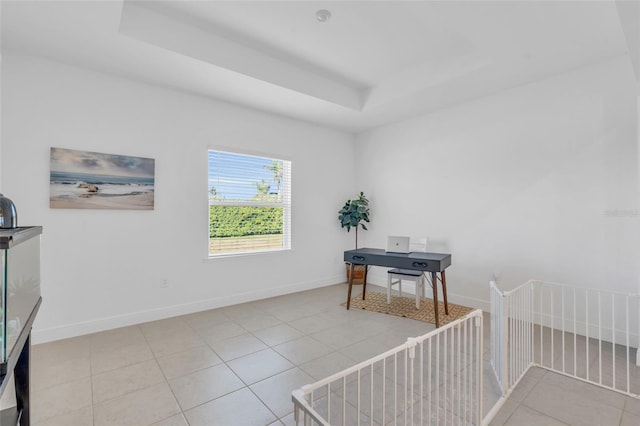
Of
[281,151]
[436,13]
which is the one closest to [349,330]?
[281,151]

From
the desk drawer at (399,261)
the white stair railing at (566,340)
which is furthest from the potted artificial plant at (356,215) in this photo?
the white stair railing at (566,340)

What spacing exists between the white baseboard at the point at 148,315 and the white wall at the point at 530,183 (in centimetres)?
227

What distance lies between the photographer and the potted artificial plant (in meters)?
5.08

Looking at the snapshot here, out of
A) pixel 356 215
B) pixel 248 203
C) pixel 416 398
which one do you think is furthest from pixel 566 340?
pixel 248 203

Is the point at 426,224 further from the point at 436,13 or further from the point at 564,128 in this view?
the point at 436,13

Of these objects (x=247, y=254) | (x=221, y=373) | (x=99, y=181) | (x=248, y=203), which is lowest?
(x=221, y=373)

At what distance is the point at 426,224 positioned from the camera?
4457 millimetres

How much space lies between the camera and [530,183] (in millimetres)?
3453

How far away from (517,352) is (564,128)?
2.48m

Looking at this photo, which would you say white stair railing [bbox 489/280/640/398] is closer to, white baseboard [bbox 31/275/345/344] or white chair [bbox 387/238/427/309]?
white chair [bbox 387/238/427/309]

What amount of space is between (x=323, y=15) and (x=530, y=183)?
2922mm

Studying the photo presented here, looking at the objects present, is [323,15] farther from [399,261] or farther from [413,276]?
[413,276]

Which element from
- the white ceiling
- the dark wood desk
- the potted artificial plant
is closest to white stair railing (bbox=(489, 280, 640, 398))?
the dark wood desk

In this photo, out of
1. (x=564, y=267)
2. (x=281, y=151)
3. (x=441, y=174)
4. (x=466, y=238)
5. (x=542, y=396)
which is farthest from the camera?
(x=281, y=151)
